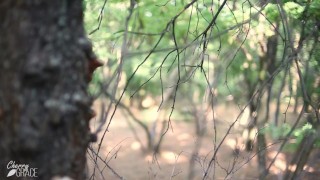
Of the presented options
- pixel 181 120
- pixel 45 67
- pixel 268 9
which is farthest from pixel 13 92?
pixel 181 120

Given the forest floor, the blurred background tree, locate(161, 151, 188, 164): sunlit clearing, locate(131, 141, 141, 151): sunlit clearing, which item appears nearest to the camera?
the blurred background tree

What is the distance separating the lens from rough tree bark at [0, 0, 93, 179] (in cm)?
150

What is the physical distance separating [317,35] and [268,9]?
53 cm

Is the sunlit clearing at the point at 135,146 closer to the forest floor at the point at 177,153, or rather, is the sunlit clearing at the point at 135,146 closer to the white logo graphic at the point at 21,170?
the forest floor at the point at 177,153

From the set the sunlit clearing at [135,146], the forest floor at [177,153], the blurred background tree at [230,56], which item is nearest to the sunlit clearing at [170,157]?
the forest floor at [177,153]

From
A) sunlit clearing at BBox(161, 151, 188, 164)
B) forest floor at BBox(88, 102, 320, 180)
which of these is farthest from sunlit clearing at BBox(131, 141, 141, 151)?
sunlit clearing at BBox(161, 151, 188, 164)

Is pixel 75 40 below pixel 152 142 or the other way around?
below

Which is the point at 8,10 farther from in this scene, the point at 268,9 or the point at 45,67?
the point at 268,9

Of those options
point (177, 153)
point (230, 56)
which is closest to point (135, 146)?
point (177, 153)

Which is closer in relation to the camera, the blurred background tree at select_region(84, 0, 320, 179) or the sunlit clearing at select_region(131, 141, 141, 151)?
the blurred background tree at select_region(84, 0, 320, 179)

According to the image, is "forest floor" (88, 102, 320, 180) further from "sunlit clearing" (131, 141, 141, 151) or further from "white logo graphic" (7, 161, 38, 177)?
"white logo graphic" (7, 161, 38, 177)

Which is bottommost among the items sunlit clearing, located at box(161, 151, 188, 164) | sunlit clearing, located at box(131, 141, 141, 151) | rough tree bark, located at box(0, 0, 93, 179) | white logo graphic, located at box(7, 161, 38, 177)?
white logo graphic, located at box(7, 161, 38, 177)

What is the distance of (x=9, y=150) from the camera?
155 cm

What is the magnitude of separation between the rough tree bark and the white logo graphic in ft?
0.07
